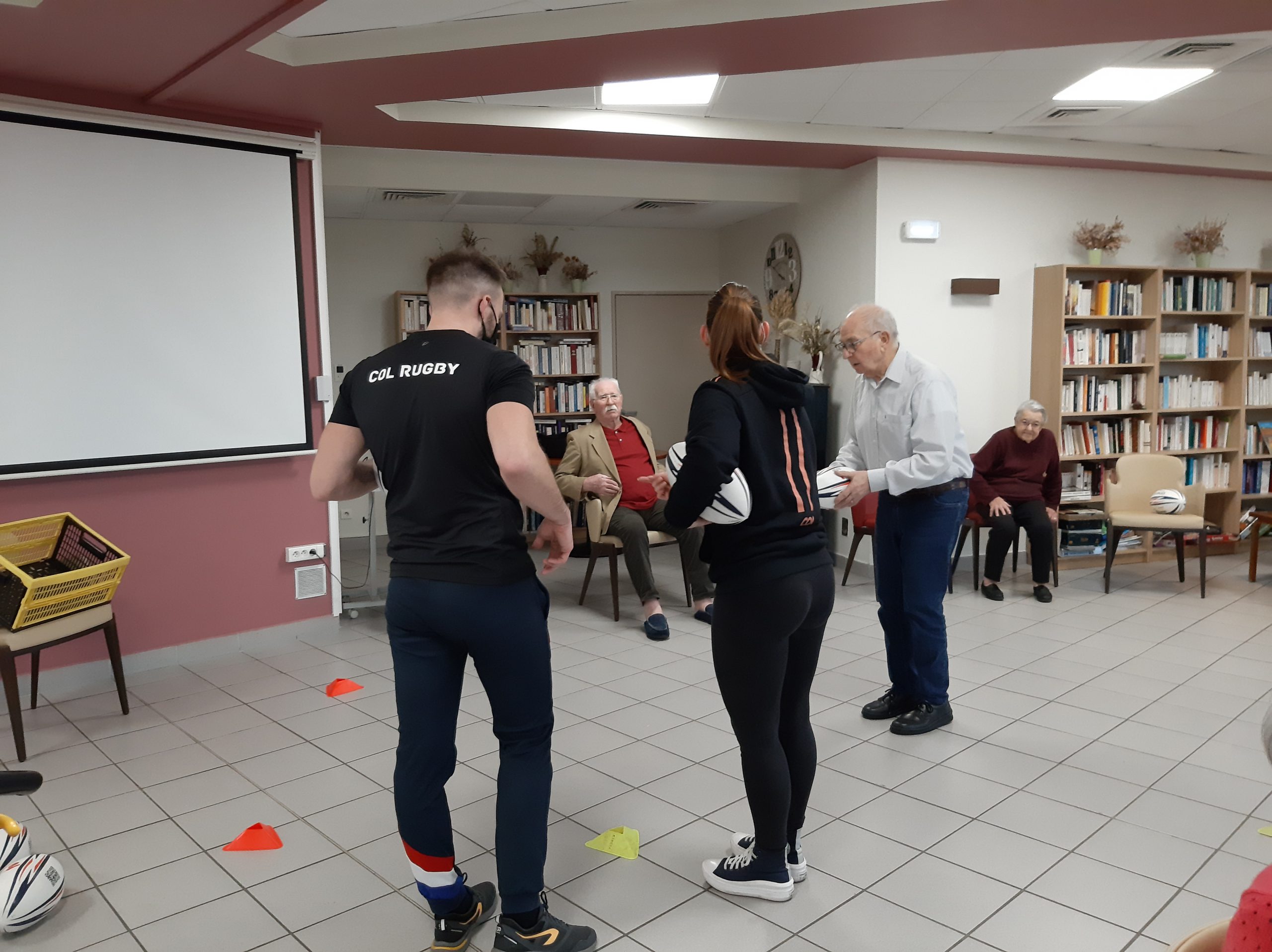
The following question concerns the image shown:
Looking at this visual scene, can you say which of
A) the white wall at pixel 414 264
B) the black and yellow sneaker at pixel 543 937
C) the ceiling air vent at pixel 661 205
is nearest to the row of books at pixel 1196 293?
the ceiling air vent at pixel 661 205

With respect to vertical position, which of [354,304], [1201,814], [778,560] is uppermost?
[354,304]

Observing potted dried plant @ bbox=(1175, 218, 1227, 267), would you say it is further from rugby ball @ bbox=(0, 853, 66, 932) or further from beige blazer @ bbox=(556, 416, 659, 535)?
rugby ball @ bbox=(0, 853, 66, 932)

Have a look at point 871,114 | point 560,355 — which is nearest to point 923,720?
point 871,114

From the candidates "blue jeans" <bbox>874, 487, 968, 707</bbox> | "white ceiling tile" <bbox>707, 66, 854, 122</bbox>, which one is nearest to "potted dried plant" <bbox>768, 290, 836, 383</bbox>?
"white ceiling tile" <bbox>707, 66, 854, 122</bbox>

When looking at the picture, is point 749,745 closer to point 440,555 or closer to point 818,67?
point 440,555

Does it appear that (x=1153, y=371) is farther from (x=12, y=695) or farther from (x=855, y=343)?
(x=12, y=695)

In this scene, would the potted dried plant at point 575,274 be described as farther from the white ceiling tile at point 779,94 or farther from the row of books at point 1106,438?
the row of books at point 1106,438

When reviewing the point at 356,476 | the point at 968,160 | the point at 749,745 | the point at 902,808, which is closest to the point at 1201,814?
the point at 902,808

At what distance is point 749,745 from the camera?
220 centimetres

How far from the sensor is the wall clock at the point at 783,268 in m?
7.04

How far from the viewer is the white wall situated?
7504 millimetres

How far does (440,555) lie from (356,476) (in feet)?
1.27

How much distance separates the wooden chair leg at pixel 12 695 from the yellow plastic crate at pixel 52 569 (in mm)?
112

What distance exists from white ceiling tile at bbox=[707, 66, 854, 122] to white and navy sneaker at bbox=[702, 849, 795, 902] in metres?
3.51
